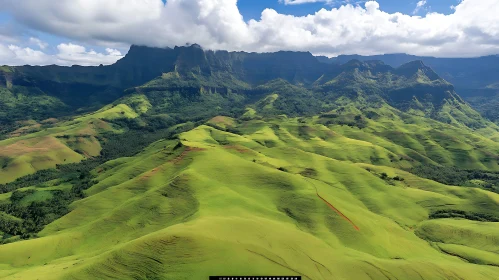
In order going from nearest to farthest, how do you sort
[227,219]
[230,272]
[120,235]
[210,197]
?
[230,272], [227,219], [120,235], [210,197]

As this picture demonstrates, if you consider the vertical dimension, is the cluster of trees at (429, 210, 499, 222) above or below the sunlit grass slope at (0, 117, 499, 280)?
below

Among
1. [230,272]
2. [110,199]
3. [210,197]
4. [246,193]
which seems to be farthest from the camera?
[110,199]

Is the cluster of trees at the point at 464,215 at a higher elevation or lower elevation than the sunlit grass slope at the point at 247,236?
lower

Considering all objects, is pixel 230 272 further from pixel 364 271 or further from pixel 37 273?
pixel 37 273

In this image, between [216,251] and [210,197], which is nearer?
[216,251]

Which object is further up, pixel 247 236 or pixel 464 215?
pixel 247 236

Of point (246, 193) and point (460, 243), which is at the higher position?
point (246, 193)

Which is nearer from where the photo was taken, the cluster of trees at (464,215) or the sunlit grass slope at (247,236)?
the sunlit grass slope at (247,236)

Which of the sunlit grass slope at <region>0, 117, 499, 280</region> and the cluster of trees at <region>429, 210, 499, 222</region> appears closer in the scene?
the sunlit grass slope at <region>0, 117, 499, 280</region>

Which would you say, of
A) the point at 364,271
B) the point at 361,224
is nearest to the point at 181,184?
the point at 361,224

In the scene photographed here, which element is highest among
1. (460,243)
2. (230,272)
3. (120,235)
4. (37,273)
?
(230,272)

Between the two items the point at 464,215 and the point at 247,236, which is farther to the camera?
the point at 464,215
